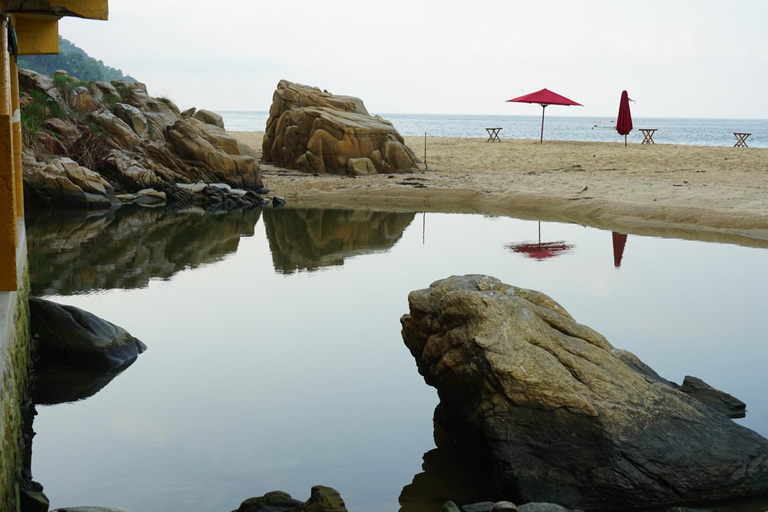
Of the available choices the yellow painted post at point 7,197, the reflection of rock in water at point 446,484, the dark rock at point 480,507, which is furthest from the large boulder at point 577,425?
the yellow painted post at point 7,197

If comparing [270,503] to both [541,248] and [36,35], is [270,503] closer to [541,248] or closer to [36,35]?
[36,35]

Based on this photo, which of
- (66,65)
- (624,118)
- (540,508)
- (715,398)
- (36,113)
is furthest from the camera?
(66,65)

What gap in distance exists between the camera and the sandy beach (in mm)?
17562

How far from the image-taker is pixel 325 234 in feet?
55.4

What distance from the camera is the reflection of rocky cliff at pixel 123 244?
40.3ft

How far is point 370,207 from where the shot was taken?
69.0 ft

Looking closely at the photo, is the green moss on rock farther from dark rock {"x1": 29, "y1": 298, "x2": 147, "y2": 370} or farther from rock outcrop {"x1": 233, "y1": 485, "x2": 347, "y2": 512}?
rock outcrop {"x1": 233, "y1": 485, "x2": 347, "y2": 512}

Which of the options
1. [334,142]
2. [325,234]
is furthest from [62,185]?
[334,142]

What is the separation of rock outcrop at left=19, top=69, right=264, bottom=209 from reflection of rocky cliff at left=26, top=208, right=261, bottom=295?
1.90m

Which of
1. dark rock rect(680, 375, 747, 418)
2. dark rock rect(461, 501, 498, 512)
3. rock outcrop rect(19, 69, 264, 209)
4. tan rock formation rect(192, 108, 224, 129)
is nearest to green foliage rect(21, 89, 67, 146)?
rock outcrop rect(19, 69, 264, 209)

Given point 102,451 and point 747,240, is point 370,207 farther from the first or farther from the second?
point 102,451

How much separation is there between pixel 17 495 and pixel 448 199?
1775cm

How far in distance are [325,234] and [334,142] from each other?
28.7 ft

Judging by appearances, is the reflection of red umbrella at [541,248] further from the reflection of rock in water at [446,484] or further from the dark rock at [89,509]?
the dark rock at [89,509]
